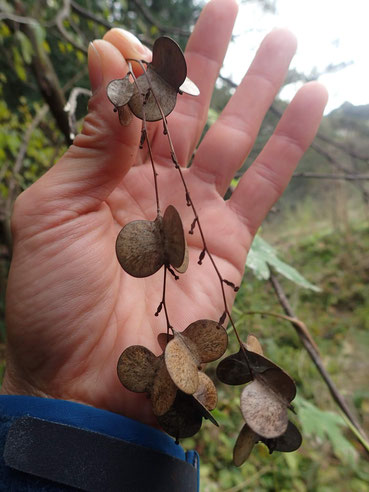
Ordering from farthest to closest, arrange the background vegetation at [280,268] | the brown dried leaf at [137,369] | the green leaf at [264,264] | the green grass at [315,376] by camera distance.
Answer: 1. the green grass at [315,376]
2. the background vegetation at [280,268]
3. the green leaf at [264,264]
4. the brown dried leaf at [137,369]

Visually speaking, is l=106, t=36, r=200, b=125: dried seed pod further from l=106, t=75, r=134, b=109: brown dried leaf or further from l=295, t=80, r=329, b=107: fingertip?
l=295, t=80, r=329, b=107: fingertip

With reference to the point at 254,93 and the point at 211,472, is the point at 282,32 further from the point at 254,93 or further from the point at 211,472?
the point at 211,472

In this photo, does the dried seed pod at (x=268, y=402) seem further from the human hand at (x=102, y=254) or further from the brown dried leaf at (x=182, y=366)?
the human hand at (x=102, y=254)

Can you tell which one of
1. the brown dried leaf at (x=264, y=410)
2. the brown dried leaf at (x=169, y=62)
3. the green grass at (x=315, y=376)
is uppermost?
the brown dried leaf at (x=169, y=62)

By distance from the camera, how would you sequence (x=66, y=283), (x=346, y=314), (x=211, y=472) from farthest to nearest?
(x=346, y=314) < (x=211, y=472) < (x=66, y=283)

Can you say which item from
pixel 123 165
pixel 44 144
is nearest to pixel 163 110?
pixel 123 165

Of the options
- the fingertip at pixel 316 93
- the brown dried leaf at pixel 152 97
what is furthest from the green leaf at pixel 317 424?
the brown dried leaf at pixel 152 97

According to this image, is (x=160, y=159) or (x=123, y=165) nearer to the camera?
(x=123, y=165)
